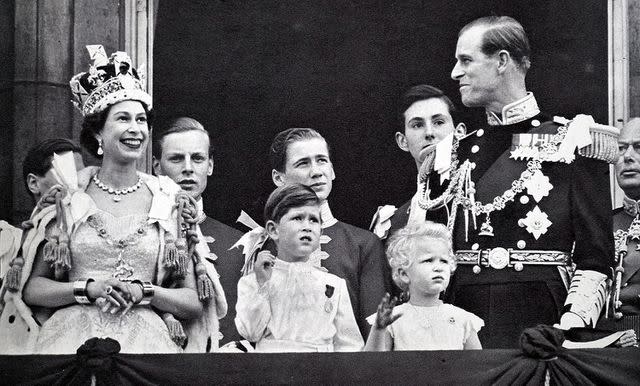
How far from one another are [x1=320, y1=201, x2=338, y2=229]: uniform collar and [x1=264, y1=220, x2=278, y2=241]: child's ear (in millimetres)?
279

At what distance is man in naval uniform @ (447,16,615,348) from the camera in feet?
23.5

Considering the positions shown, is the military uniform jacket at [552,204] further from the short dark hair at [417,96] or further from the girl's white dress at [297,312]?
the girl's white dress at [297,312]

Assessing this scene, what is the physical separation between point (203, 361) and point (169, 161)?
1462 mm

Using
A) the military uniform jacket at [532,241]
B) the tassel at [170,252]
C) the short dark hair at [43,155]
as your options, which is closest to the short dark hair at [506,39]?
the military uniform jacket at [532,241]

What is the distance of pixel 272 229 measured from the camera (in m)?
7.39

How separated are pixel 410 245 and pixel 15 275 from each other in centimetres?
203

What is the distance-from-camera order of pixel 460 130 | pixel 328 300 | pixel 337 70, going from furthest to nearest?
pixel 337 70
pixel 460 130
pixel 328 300

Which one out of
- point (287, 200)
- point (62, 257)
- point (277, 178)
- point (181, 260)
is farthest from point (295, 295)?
point (62, 257)

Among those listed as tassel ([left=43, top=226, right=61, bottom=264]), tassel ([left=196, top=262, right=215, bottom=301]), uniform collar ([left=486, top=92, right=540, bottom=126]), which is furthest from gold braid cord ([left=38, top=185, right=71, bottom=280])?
uniform collar ([left=486, top=92, right=540, bottom=126])

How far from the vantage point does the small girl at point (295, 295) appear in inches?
281

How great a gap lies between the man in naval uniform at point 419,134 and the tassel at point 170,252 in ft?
4.05

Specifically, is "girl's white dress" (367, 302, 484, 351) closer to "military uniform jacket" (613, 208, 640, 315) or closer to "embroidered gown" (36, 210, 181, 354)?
"military uniform jacket" (613, 208, 640, 315)

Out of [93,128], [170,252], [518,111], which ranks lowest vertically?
[170,252]

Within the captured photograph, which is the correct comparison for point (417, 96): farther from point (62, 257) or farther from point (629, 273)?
point (62, 257)
